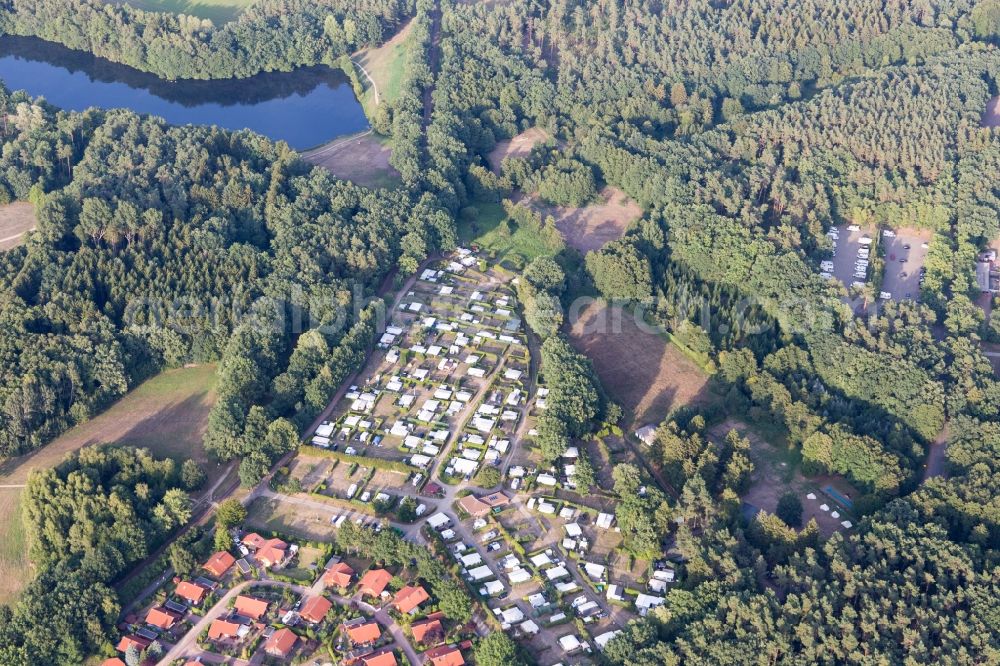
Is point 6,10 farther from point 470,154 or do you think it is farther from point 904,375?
point 904,375

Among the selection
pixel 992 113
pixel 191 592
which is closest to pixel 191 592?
pixel 191 592

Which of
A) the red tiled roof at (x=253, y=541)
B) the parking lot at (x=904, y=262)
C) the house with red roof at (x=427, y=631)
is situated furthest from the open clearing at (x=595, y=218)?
the house with red roof at (x=427, y=631)

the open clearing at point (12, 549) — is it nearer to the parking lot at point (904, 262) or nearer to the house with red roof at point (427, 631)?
the house with red roof at point (427, 631)

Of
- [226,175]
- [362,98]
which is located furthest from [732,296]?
[362,98]

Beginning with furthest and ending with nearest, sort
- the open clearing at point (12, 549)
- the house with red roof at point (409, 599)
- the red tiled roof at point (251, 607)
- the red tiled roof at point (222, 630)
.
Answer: the open clearing at point (12, 549), the red tiled roof at point (251, 607), the house with red roof at point (409, 599), the red tiled roof at point (222, 630)

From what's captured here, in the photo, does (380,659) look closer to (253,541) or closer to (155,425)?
(253,541)

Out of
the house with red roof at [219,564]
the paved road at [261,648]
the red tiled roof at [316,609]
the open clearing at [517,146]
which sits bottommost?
the paved road at [261,648]

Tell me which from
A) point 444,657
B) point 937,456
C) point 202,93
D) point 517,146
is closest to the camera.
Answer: point 444,657
